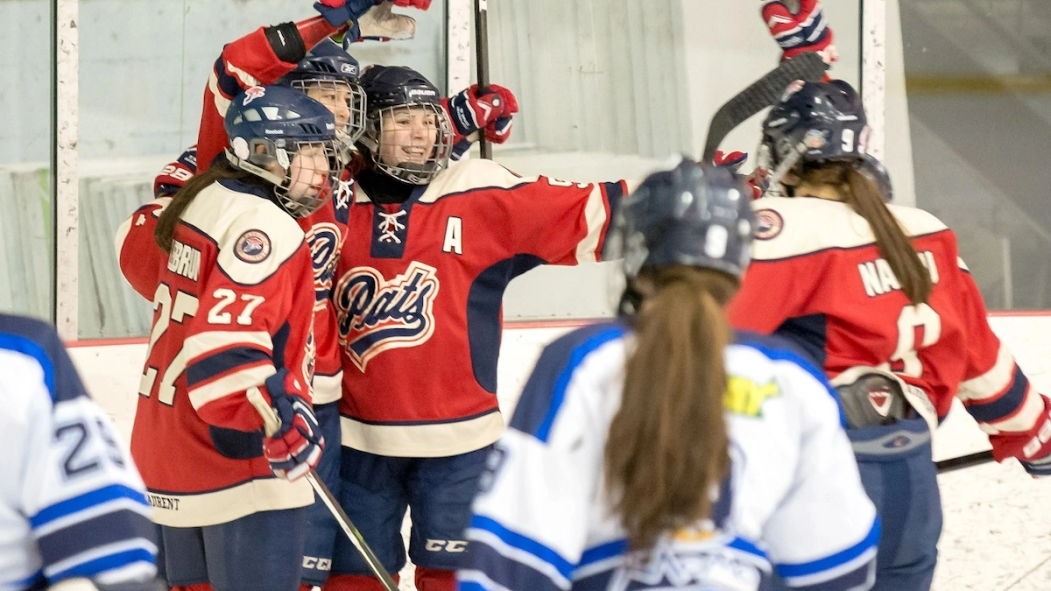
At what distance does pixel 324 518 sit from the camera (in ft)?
8.00

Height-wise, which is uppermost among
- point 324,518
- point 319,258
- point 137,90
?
point 137,90

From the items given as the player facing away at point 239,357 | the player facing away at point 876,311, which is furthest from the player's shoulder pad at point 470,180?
the player facing away at point 876,311

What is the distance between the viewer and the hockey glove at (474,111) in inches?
106

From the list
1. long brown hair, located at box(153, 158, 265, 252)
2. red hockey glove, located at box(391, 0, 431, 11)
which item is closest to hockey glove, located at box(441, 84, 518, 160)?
red hockey glove, located at box(391, 0, 431, 11)

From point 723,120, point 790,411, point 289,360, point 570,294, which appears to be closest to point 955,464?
point 723,120

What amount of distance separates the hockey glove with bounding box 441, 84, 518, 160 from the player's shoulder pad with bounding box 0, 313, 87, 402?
1.63 metres

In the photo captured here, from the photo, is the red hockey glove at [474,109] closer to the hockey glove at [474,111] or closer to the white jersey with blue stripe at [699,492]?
the hockey glove at [474,111]

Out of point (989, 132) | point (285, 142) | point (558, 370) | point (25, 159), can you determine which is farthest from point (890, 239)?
point (25, 159)

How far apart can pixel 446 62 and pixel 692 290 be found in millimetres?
2326

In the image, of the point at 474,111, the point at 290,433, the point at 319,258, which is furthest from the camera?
the point at 474,111

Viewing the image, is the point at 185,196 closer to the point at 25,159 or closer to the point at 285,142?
the point at 285,142

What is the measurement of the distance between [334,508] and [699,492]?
1.21 m

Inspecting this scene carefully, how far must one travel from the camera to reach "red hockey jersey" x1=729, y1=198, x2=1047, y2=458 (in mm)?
1860

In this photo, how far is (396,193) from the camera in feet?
7.98
